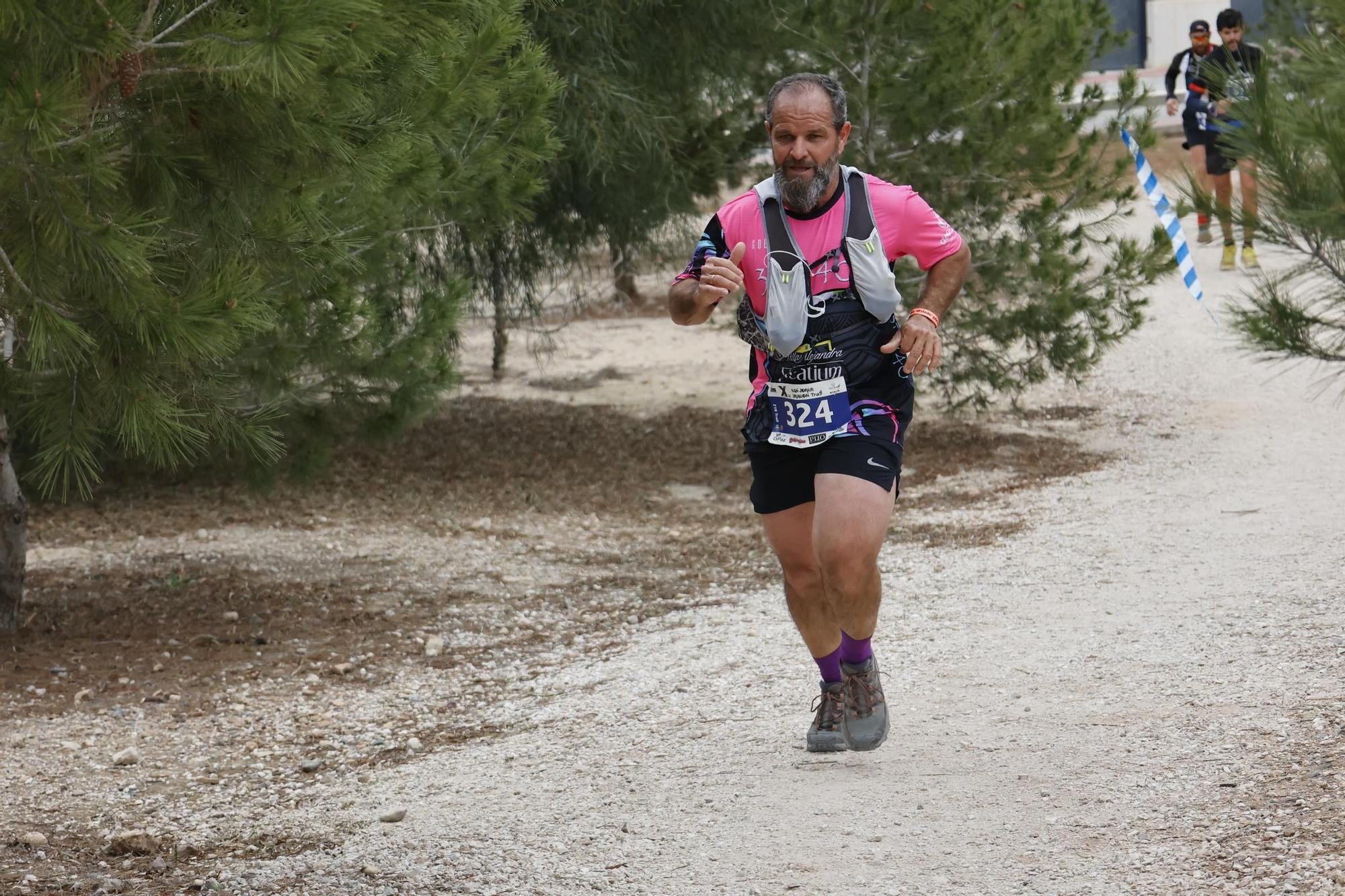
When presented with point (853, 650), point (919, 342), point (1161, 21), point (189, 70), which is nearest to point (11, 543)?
point (189, 70)

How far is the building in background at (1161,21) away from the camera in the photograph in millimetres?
23766

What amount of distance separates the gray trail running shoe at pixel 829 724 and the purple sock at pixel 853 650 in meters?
0.11

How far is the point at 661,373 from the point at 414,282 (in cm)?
604

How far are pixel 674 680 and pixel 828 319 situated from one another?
6.60 ft

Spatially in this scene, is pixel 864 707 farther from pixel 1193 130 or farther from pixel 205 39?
pixel 1193 130

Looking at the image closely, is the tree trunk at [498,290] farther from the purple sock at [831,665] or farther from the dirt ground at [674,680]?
the purple sock at [831,665]

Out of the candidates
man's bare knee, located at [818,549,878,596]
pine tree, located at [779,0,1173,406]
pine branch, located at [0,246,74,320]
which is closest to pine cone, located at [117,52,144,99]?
pine branch, located at [0,246,74,320]

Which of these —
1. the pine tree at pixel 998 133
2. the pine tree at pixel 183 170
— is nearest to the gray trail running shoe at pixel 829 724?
the pine tree at pixel 183 170

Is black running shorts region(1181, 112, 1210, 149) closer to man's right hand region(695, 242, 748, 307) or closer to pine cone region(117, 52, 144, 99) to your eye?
man's right hand region(695, 242, 748, 307)

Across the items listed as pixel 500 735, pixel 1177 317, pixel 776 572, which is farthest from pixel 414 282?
pixel 1177 317

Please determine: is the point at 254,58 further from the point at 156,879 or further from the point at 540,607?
the point at 540,607

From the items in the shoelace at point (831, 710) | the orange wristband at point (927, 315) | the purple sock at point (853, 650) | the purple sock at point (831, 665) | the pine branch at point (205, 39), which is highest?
the pine branch at point (205, 39)

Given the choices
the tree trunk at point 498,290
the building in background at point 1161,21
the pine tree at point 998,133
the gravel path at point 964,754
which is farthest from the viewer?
the building in background at point 1161,21

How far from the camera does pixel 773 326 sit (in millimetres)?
3916
